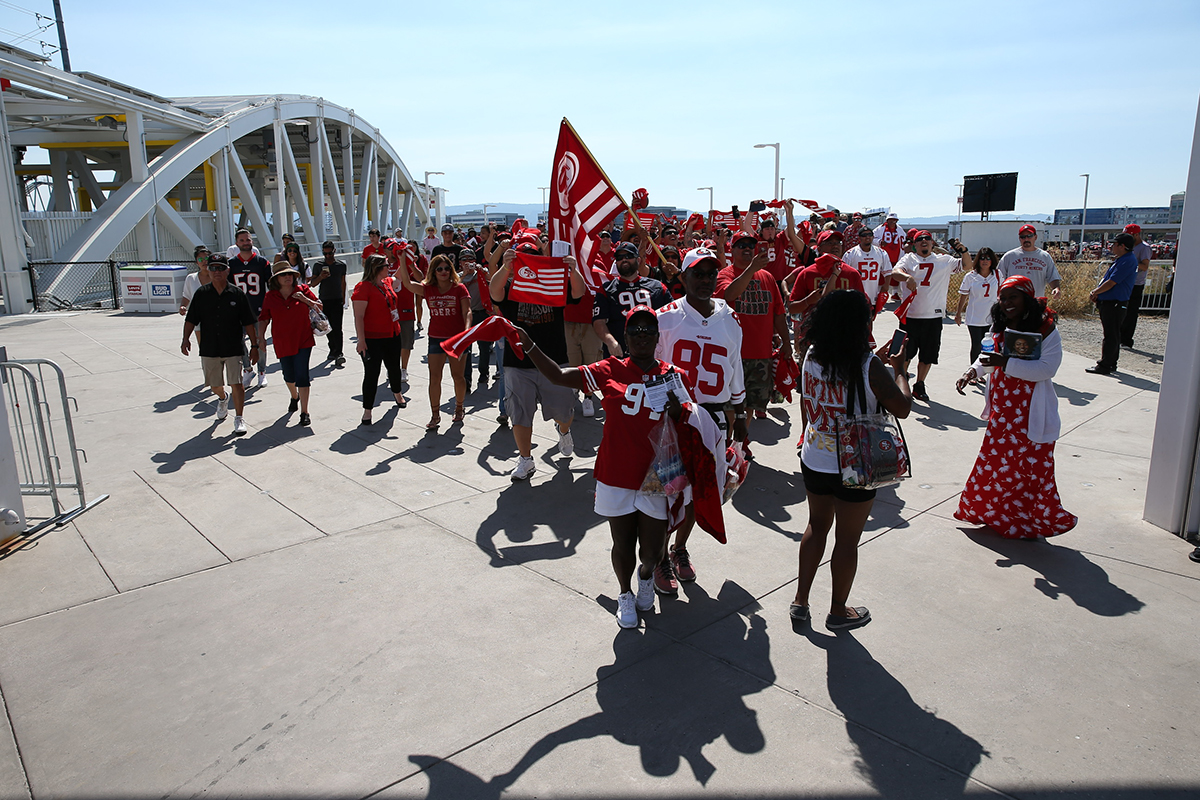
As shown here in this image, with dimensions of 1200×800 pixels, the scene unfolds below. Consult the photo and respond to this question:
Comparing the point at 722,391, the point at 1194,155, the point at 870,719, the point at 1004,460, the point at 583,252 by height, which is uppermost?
the point at 1194,155

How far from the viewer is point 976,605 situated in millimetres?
4062

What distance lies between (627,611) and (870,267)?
23.3 ft

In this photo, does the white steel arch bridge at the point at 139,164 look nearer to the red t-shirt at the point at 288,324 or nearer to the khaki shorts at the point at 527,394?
the red t-shirt at the point at 288,324

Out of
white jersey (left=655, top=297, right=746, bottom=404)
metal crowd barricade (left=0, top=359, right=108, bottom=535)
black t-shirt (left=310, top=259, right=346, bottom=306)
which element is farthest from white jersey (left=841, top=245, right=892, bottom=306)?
metal crowd barricade (left=0, top=359, right=108, bottom=535)

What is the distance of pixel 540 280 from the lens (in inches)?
233

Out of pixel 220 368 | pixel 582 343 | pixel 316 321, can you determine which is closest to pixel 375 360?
pixel 316 321

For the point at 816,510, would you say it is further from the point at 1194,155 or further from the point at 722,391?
the point at 1194,155

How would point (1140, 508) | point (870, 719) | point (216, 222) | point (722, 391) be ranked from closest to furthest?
point (870, 719), point (722, 391), point (1140, 508), point (216, 222)

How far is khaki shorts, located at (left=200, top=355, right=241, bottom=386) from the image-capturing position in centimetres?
767

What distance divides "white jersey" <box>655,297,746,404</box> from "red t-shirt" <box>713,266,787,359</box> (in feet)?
5.16

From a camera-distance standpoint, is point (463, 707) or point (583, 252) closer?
point (463, 707)

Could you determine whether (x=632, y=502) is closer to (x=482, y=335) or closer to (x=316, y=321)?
(x=482, y=335)

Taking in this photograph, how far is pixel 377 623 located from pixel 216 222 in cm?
3007

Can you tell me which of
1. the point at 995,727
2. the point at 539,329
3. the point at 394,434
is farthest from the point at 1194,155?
the point at 394,434
